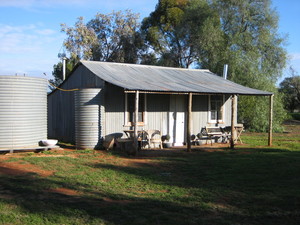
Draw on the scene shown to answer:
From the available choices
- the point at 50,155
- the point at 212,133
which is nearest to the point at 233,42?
the point at 212,133

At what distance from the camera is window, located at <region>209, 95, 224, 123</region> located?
15.8 meters

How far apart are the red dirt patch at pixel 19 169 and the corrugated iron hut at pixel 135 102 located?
355 centimetres

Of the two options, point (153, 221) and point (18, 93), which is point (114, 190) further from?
point (18, 93)

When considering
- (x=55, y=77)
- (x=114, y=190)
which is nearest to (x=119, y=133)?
(x=114, y=190)

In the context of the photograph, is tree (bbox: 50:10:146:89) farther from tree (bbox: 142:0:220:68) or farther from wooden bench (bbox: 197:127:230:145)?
wooden bench (bbox: 197:127:230:145)

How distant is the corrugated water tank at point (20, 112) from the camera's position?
11.0m

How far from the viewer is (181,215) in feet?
17.2

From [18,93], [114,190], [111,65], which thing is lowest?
[114,190]

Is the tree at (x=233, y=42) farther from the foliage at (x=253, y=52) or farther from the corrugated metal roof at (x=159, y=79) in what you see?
the corrugated metal roof at (x=159, y=79)

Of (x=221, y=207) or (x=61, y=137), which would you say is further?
(x=61, y=137)

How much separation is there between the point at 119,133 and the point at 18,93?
13.6ft

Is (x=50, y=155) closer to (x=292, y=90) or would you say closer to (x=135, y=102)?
(x=135, y=102)

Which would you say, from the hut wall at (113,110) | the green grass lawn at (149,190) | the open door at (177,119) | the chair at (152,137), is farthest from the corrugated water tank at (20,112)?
the open door at (177,119)

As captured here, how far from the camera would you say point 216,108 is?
52.7 ft
